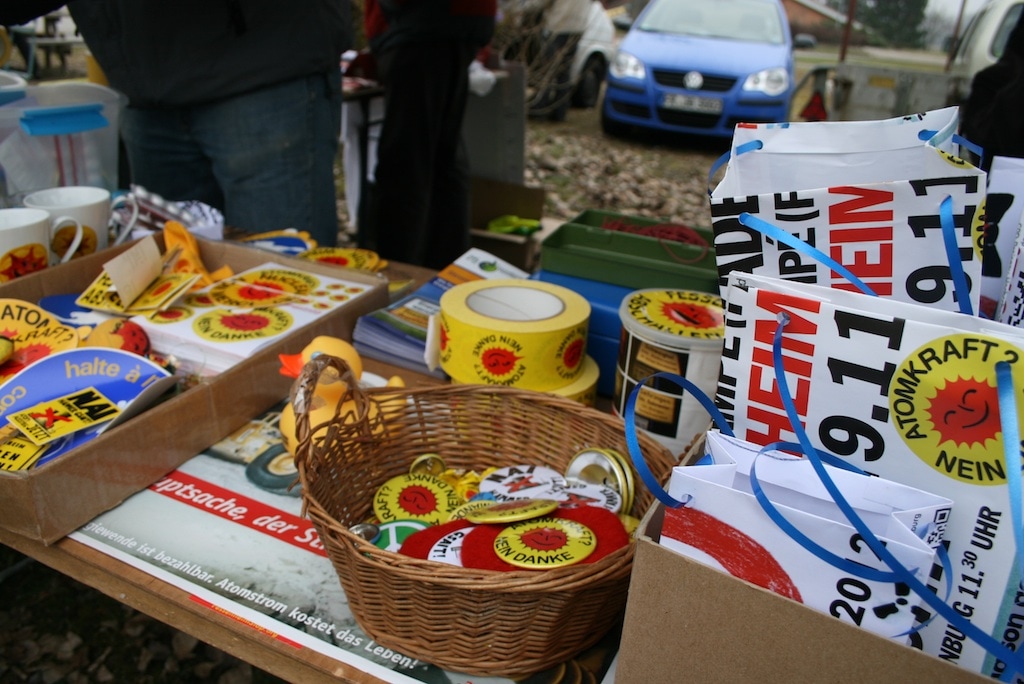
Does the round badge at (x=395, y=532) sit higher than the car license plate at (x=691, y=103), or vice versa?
the car license plate at (x=691, y=103)

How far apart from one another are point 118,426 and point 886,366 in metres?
0.81

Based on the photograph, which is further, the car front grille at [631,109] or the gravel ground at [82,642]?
the car front grille at [631,109]

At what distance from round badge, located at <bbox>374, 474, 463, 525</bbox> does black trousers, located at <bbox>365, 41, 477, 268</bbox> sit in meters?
1.59

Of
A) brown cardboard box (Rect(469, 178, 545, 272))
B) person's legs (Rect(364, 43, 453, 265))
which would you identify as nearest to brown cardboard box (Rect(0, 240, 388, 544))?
person's legs (Rect(364, 43, 453, 265))

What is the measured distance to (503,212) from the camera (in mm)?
3033

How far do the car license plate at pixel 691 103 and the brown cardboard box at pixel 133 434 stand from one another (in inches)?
186

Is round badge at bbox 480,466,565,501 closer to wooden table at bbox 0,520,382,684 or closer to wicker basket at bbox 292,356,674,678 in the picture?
wicker basket at bbox 292,356,674,678

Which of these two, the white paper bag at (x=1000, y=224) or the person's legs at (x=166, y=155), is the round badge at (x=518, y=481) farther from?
the person's legs at (x=166, y=155)

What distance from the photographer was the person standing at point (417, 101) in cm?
216

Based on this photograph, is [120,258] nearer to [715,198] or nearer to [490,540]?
[490,540]

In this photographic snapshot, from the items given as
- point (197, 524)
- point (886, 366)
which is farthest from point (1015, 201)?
point (197, 524)

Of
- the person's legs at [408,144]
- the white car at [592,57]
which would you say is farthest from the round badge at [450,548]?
the white car at [592,57]

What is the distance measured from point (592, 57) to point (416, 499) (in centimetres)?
624

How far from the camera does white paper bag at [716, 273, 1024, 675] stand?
488 millimetres
